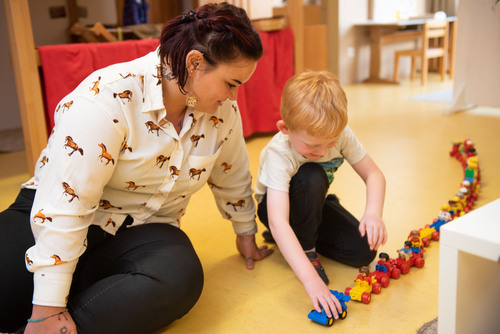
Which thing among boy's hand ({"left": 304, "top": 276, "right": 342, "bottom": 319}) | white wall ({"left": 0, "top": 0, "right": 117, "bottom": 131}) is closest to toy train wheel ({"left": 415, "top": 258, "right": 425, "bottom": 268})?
boy's hand ({"left": 304, "top": 276, "right": 342, "bottom": 319})

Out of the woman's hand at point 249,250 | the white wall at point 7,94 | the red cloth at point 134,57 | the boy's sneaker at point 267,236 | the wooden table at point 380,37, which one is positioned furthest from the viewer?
the wooden table at point 380,37

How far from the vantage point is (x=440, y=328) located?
85 centimetres

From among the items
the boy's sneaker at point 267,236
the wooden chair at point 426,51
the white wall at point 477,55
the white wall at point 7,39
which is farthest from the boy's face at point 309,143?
the wooden chair at point 426,51

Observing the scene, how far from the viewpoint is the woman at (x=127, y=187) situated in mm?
924

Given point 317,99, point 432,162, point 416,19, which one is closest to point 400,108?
point 432,162

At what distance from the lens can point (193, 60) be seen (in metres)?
0.98

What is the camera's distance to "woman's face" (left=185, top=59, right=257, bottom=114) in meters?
0.99

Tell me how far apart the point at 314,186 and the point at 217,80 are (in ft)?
1.24

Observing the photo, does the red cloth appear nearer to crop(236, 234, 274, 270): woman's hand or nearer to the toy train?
crop(236, 234, 274, 270): woman's hand

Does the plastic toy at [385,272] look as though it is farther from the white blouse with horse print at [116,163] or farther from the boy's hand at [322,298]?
the white blouse with horse print at [116,163]

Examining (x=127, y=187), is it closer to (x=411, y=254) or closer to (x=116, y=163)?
(x=116, y=163)

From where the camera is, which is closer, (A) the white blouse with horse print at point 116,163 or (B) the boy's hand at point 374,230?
(A) the white blouse with horse print at point 116,163

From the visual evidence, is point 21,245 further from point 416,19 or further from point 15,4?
point 416,19

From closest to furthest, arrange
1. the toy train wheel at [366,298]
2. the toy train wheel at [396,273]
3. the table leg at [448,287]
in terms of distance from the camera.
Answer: the table leg at [448,287], the toy train wheel at [366,298], the toy train wheel at [396,273]
